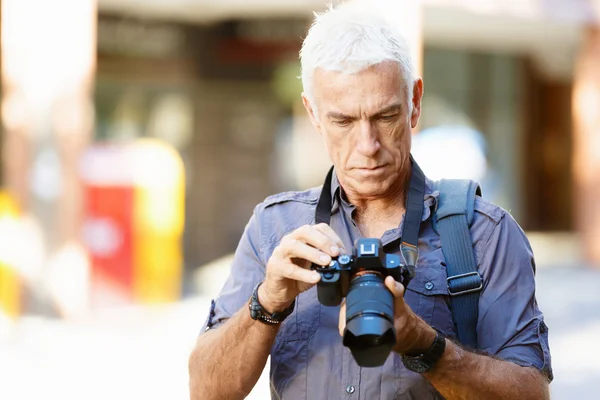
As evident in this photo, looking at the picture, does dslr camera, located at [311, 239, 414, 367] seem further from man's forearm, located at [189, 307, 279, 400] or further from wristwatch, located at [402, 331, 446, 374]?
man's forearm, located at [189, 307, 279, 400]

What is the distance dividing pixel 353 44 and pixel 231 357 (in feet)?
2.80

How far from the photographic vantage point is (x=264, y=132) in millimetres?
16781

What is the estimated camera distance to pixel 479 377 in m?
2.34

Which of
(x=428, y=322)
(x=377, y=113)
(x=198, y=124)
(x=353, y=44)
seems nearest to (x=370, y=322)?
(x=428, y=322)

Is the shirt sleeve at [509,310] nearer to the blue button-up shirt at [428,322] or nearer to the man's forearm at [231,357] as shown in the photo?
the blue button-up shirt at [428,322]

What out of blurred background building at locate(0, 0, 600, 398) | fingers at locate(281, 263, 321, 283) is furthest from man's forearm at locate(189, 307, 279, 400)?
blurred background building at locate(0, 0, 600, 398)

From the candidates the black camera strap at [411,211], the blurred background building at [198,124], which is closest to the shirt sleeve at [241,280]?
the black camera strap at [411,211]

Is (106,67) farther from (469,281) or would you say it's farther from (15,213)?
(469,281)

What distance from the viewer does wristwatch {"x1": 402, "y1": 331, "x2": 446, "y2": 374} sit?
226cm

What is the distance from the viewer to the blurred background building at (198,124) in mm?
9383

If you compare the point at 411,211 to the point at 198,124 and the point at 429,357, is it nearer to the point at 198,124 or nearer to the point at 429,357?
the point at 429,357

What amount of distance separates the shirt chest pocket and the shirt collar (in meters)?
0.15

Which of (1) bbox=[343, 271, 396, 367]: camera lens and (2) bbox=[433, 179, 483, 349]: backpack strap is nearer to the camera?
(1) bbox=[343, 271, 396, 367]: camera lens

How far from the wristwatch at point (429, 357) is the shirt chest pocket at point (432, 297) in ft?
0.55
